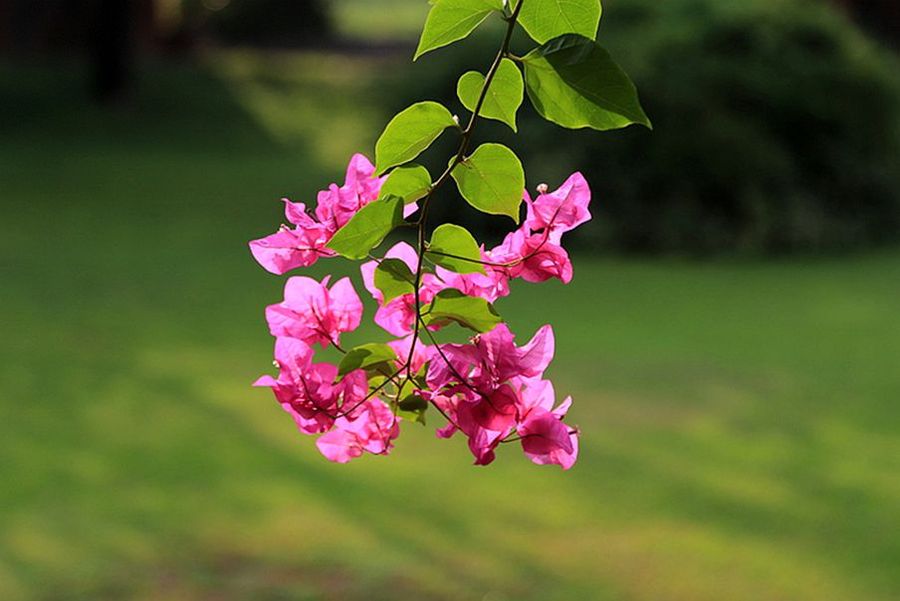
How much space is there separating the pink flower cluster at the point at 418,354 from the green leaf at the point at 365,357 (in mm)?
13

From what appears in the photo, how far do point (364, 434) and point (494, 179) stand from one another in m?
0.17

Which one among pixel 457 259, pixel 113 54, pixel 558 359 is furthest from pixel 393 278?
pixel 113 54

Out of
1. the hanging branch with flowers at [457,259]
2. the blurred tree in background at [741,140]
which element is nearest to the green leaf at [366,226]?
the hanging branch with flowers at [457,259]

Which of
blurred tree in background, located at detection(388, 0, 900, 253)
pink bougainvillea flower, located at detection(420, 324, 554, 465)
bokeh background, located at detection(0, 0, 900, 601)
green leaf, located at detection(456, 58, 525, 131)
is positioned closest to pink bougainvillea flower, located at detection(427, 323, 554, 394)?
pink bougainvillea flower, located at detection(420, 324, 554, 465)

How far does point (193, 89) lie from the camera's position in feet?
40.2

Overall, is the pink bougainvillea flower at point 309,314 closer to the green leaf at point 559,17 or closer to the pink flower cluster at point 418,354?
the pink flower cluster at point 418,354

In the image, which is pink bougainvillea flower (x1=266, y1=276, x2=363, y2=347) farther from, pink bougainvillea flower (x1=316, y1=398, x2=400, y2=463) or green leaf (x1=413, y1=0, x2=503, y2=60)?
green leaf (x1=413, y1=0, x2=503, y2=60)

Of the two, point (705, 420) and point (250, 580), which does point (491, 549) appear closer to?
point (250, 580)

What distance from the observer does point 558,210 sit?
2.60 feet

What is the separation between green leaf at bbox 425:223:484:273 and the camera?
29.1 inches

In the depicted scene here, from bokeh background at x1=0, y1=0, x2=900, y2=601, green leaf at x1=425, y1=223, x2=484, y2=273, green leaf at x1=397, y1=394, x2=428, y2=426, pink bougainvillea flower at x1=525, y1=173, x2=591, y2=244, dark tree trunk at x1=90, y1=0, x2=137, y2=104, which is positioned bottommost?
green leaf at x1=397, y1=394, x2=428, y2=426

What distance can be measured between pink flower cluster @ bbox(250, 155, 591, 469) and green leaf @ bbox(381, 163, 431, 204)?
0.01 metres

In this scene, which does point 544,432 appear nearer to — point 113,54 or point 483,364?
point 483,364

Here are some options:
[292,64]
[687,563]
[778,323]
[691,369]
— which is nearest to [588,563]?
[687,563]
